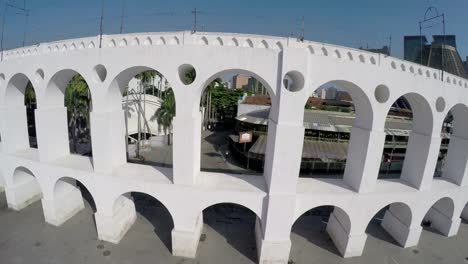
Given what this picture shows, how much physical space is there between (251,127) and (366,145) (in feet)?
55.9

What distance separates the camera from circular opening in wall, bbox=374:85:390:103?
1298cm

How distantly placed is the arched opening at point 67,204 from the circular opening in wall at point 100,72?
285 inches

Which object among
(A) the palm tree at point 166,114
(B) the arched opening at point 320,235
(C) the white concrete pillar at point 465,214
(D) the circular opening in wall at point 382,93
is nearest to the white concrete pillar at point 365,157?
(D) the circular opening in wall at point 382,93

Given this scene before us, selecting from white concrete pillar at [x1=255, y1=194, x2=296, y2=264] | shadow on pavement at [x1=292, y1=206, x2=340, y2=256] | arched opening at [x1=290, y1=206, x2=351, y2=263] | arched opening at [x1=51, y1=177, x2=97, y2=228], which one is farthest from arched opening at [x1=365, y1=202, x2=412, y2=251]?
arched opening at [x1=51, y1=177, x2=97, y2=228]

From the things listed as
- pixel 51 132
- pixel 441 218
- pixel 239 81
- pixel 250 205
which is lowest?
pixel 441 218

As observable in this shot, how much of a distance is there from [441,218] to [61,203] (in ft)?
84.3

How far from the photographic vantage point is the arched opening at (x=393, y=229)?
15.6 m

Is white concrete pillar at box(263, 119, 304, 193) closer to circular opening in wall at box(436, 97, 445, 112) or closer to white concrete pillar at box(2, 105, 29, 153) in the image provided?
circular opening in wall at box(436, 97, 445, 112)

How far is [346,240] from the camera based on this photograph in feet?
47.2

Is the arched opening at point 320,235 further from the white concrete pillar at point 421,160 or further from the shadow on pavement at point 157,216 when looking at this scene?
the shadow on pavement at point 157,216

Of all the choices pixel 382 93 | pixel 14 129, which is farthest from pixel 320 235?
pixel 14 129

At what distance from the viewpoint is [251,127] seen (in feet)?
96.8

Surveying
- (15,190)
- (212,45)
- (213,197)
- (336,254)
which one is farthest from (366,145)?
(15,190)

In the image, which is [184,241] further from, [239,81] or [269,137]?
[239,81]
